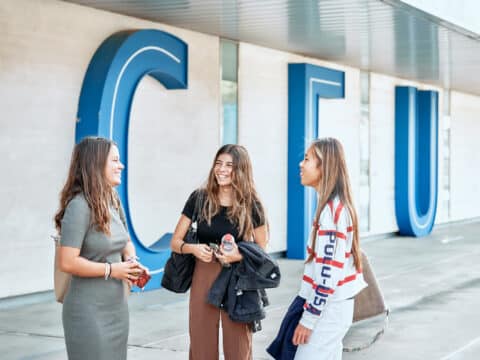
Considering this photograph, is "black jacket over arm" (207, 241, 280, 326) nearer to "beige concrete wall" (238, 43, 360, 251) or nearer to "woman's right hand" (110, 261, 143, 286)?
"woman's right hand" (110, 261, 143, 286)

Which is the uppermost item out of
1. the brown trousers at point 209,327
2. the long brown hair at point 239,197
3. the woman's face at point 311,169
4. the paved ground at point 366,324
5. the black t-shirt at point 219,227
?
the woman's face at point 311,169

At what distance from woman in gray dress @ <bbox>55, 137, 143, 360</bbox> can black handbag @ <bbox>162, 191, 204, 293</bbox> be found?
756mm

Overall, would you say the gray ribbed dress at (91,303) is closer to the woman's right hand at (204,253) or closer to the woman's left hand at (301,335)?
the woman's right hand at (204,253)

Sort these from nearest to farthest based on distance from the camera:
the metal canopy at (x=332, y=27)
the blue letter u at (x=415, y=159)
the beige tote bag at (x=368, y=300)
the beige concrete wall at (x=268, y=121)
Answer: the beige tote bag at (x=368, y=300), the metal canopy at (x=332, y=27), the beige concrete wall at (x=268, y=121), the blue letter u at (x=415, y=159)

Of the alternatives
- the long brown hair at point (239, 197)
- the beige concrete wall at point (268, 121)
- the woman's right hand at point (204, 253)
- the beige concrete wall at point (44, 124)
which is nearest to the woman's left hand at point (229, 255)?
the woman's right hand at point (204, 253)

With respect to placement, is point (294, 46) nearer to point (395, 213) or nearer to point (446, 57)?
point (446, 57)

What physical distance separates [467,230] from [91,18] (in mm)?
13437

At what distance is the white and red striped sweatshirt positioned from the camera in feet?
13.0

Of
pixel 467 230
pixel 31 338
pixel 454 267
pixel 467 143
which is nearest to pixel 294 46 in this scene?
pixel 454 267

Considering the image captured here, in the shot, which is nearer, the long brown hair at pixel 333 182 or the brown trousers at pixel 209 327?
the long brown hair at pixel 333 182

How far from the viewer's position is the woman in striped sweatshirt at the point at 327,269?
3.99 meters

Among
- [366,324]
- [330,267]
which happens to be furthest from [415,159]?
[330,267]

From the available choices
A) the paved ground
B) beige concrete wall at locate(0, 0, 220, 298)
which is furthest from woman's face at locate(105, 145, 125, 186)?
beige concrete wall at locate(0, 0, 220, 298)

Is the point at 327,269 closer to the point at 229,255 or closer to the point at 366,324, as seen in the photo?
the point at 229,255
